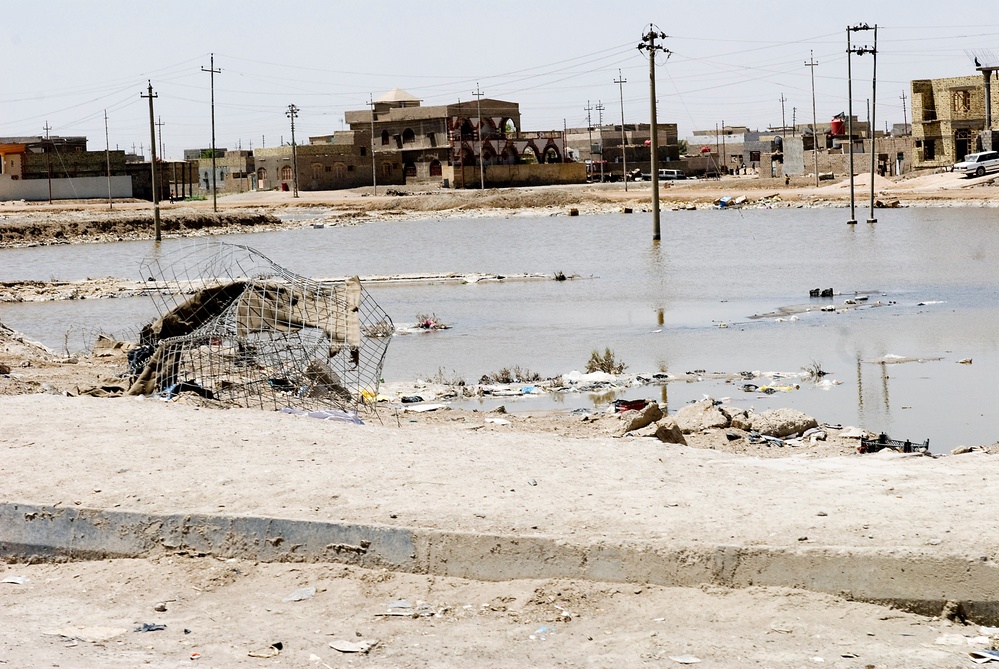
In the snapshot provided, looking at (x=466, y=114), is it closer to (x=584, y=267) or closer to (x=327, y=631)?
(x=584, y=267)

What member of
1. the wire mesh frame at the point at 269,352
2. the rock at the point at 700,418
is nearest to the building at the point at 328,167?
the wire mesh frame at the point at 269,352

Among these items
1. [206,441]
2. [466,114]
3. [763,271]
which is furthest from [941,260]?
[466,114]

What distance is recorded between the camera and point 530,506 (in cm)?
623

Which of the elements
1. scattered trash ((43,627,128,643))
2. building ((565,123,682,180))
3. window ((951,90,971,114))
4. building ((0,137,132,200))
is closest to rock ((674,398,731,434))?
scattered trash ((43,627,128,643))

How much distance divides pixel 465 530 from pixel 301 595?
2.62ft

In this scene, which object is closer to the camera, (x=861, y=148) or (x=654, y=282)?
(x=654, y=282)

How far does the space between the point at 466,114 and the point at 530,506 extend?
87.8 metres

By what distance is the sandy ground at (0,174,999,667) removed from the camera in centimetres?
505

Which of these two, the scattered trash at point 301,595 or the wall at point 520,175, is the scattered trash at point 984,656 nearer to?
the scattered trash at point 301,595

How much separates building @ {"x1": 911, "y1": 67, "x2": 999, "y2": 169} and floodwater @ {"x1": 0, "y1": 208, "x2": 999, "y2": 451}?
19.0 m

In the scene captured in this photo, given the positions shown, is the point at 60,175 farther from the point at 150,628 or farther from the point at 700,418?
the point at 150,628

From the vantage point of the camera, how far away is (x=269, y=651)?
16.7 ft

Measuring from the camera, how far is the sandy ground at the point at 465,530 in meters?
5.05

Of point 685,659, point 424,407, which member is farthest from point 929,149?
point 685,659
